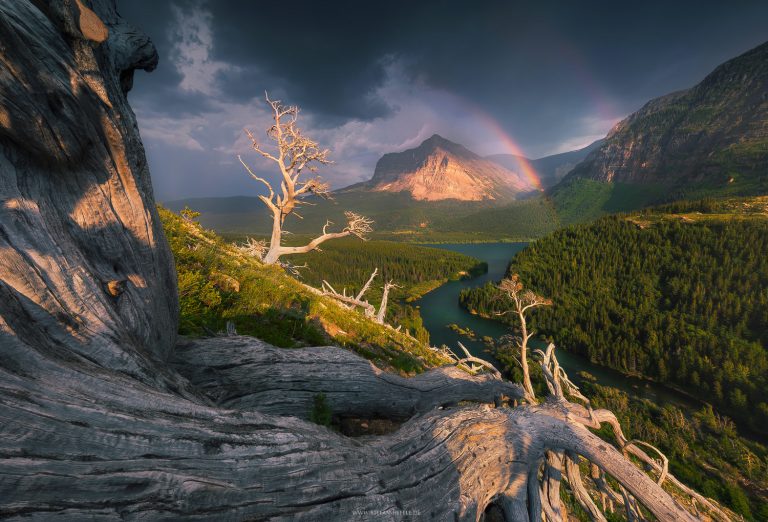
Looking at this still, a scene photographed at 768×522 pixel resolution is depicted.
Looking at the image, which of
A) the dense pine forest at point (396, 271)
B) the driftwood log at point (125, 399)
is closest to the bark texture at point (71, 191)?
the driftwood log at point (125, 399)

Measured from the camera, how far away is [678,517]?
339cm

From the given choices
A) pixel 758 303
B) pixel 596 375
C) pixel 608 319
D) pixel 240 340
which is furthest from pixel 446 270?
pixel 240 340

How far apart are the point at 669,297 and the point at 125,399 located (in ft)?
532

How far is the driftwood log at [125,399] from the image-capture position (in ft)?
6.10

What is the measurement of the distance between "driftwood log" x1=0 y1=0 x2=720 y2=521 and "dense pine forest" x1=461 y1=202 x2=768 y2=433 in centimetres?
10365

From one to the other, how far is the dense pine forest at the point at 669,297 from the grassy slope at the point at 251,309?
10145cm

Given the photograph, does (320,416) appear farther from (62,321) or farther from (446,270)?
(446,270)

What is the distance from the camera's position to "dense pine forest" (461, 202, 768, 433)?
76312 mm

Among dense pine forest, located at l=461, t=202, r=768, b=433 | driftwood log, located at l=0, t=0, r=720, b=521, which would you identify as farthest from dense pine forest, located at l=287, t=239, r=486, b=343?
driftwood log, located at l=0, t=0, r=720, b=521

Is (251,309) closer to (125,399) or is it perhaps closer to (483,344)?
(125,399)

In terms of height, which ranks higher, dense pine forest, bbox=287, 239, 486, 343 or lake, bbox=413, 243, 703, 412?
dense pine forest, bbox=287, 239, 486, 343

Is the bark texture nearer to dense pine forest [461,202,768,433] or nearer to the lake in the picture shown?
the lake

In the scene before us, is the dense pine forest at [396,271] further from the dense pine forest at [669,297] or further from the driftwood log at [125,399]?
the driftwood log at [125,399]

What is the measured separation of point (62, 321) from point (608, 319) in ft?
443
